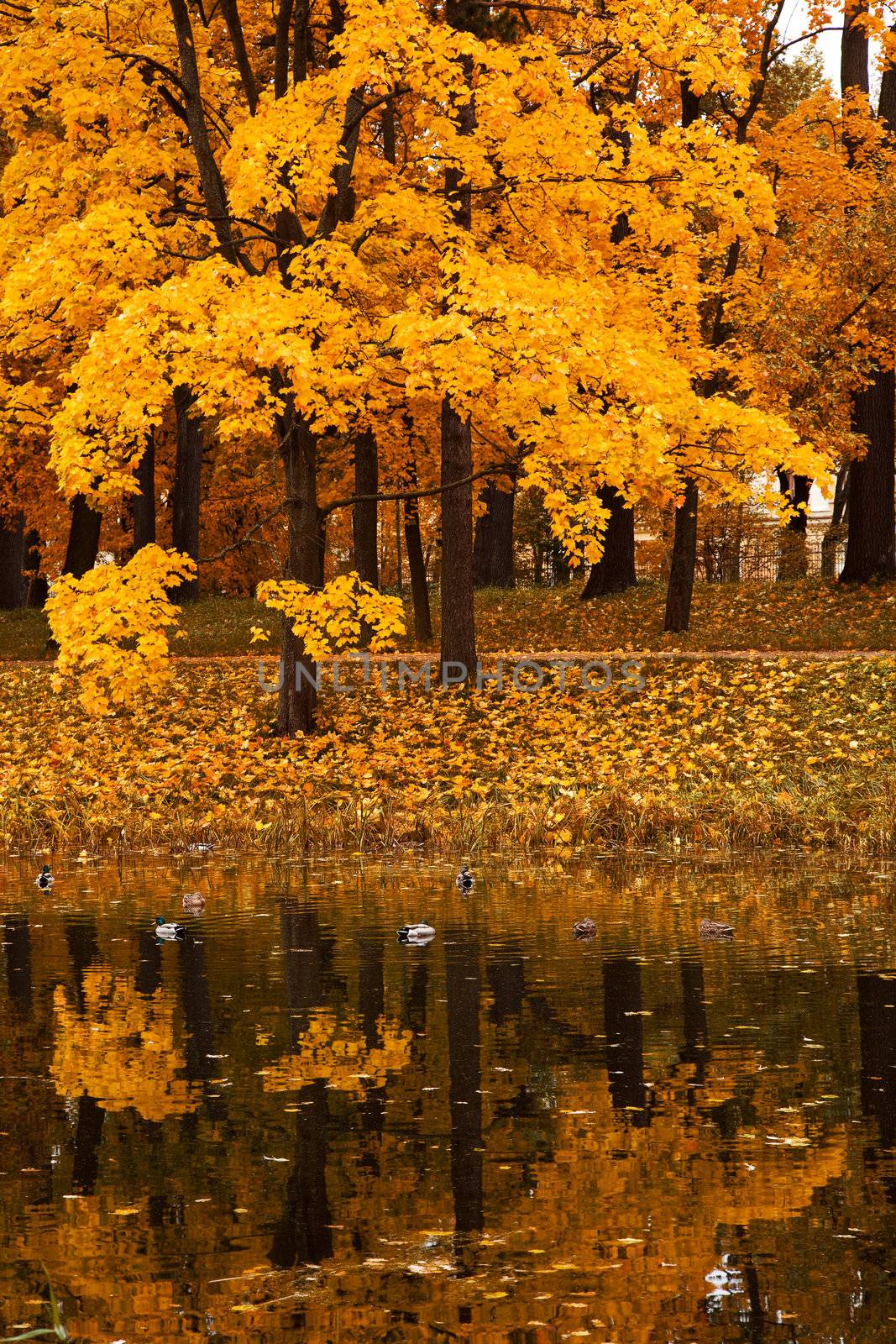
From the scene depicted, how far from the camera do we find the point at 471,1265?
4707mm

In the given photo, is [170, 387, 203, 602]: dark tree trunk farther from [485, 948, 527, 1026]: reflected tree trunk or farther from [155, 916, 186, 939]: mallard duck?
[485, 948, 527, 1026]: reflected tree trunk

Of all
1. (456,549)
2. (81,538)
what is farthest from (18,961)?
(81,538)

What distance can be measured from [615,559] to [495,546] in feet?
17.2

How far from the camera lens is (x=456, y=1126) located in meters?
6.26

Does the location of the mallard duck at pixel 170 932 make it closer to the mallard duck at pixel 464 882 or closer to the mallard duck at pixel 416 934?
the mallard duck at pixel 416 934

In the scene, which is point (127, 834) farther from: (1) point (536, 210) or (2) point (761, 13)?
(2) point (761, 13)

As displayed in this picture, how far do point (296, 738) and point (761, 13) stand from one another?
14.7 m

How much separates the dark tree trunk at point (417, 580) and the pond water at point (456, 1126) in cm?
1481

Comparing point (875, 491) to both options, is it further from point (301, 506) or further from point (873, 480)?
point (301, 506)

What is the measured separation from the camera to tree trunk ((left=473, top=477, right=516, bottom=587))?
3500 cm

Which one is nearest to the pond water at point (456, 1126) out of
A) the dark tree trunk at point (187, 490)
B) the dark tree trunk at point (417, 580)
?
the dark tree trunk at point (417, 580)

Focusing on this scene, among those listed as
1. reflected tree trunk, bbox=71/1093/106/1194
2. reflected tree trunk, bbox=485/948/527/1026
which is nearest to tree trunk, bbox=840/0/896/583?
reflected tree trunk, bbox=485/948/527/1026

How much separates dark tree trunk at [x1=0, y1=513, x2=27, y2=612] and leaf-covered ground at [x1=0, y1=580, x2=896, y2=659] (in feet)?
13.8

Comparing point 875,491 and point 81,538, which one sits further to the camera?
point 81,538
